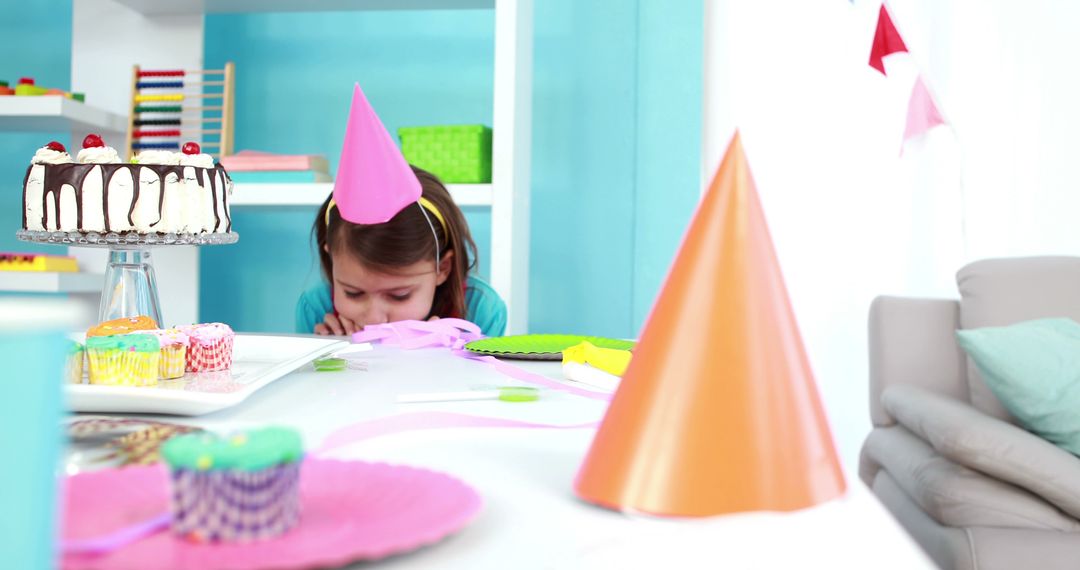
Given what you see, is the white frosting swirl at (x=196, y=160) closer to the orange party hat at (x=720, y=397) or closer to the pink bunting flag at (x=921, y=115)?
the orange party hat at (x=720, y=397)

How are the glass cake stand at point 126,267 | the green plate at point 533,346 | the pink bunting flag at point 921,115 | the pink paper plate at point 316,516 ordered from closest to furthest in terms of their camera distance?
1. the pink paper plate at point 316,516
2. the glass cake stand at point 126,267
3. the green plate at point 533,346
4. the pink bunting flag at point 921,115

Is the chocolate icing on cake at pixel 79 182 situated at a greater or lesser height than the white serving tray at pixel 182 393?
greater

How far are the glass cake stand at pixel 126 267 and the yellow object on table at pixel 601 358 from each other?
19.0 inches

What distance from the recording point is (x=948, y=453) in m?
1.58

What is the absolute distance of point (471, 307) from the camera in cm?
219

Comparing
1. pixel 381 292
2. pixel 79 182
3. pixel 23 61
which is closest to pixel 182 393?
pixel 79 182

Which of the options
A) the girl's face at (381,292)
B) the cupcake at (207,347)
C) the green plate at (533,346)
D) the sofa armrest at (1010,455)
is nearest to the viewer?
the cupcake at (207,347)

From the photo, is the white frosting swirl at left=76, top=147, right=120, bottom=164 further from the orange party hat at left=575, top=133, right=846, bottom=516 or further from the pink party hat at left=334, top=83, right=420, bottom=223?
the orange party hat at left=575, top=133, right=846, bottom=516

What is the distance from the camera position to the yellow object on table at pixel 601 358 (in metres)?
0.96

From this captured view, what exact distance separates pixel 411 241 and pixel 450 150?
2.14 ft

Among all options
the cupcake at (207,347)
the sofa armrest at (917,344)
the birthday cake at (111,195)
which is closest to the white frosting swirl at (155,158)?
the birthday cake at (111,195)

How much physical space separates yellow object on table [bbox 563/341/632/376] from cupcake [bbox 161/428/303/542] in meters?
0.60

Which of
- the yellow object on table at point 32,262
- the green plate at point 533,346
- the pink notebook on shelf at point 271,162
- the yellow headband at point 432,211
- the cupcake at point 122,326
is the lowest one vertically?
the green plate at point 533,346

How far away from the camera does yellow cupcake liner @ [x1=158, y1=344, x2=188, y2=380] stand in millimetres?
813
